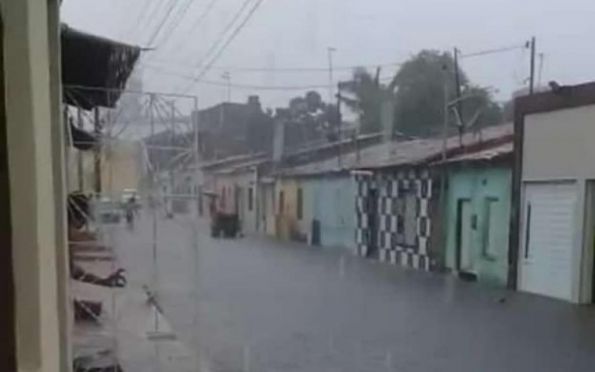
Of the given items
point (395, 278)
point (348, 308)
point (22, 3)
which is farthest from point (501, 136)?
point (22, 3)

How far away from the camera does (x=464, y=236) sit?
14867 mm

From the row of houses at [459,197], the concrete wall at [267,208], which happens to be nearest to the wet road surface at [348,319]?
the row of houses at [459,197]

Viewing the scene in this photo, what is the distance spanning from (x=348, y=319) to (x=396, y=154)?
9.05 metres

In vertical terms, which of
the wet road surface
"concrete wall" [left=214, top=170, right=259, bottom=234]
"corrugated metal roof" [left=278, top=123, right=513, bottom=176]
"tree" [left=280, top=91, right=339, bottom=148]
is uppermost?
"tree" [left=280, top=91, right=339, bottom=148]

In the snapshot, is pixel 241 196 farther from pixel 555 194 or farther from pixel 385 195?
pixel 555 194

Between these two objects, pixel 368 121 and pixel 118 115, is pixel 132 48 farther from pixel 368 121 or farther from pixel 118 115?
pixel 368 121

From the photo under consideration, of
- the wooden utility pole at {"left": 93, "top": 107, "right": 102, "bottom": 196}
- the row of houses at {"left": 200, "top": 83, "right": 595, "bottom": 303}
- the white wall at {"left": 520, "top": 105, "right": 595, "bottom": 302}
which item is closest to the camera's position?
the wooden utility pole at {"left": 93, "top": 107, "right": 102, "bottom": 196}

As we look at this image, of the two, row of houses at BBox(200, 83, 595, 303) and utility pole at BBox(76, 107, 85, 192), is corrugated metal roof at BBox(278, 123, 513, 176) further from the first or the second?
utility pole at BBox(76, 107, 85, 192)

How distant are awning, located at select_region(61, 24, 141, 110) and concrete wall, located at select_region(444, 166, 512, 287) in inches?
318

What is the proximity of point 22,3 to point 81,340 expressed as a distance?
17.8 ft

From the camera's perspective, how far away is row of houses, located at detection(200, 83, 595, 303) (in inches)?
464

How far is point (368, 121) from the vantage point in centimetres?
1966

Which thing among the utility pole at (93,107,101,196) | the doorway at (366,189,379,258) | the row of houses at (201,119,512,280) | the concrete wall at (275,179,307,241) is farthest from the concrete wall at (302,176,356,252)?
the utility pole at (93,107,101,196)

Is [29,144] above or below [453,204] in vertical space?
above
